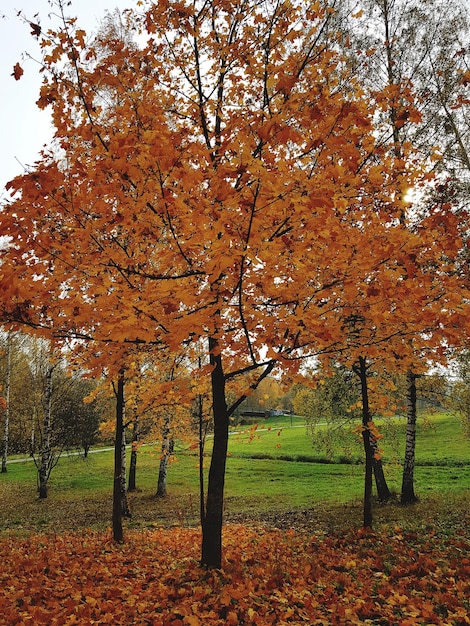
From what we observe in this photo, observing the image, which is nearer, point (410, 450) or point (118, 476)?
point (118, 476)

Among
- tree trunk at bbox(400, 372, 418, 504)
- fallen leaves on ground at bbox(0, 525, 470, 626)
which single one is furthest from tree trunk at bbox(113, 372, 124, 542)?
tree trunk at bbox(400, 372, 418, 504)

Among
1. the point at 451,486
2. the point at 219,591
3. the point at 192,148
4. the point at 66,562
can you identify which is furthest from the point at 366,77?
the point at 451,486

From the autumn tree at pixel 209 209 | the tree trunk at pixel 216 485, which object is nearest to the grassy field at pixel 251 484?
the tree trunk at pixel 216 485

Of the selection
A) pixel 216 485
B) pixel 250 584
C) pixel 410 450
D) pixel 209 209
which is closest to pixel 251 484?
pixel 410 450

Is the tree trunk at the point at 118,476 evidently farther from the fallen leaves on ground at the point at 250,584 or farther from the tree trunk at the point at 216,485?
the tree trunk at the point at 216,485

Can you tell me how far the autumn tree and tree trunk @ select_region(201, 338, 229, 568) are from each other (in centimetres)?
2

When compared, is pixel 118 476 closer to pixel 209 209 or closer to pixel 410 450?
pixel 209 209

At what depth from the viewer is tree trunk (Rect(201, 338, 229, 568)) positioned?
4.96 m

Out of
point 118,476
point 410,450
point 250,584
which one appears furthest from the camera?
point 410,450

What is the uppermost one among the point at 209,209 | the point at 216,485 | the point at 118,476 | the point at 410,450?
the point at 209,209

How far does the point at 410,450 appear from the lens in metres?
10.8

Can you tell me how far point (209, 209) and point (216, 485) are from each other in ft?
12.1

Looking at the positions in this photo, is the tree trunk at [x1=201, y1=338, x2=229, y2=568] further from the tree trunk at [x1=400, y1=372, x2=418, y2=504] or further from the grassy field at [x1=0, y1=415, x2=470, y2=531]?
the tree trunk at [x1=400, y1=372, x2=418, y2=504]

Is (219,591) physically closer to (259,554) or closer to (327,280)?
(259,554)
